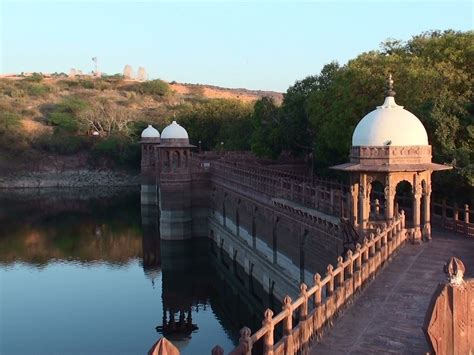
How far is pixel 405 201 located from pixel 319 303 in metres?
12.6

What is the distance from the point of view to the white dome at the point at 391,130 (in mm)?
13539

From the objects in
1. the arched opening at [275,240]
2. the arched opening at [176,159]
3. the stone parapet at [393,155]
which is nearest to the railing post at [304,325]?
the stone parapet at [393,155]

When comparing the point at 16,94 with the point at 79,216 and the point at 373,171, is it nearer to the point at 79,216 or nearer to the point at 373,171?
the point at 79,216

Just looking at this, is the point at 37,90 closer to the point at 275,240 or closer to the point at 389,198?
the point at 275,240

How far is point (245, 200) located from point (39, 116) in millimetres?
59889

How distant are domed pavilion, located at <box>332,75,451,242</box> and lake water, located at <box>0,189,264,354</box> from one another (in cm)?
799

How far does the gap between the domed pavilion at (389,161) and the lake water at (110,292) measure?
7993 millimetres

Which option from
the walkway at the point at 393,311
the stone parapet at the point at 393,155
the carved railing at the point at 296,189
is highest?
the stone parapet at the point at 393,155

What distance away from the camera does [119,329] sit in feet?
66.5

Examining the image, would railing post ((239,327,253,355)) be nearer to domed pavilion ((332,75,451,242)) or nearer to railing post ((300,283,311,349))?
railing post ((300,283,311,349))

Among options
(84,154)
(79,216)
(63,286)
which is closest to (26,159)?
(84,154)

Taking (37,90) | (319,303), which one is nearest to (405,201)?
(319,303)

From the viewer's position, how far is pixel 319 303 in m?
7.97

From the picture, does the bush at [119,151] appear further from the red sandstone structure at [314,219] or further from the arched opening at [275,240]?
the arched opening at [275,240]
